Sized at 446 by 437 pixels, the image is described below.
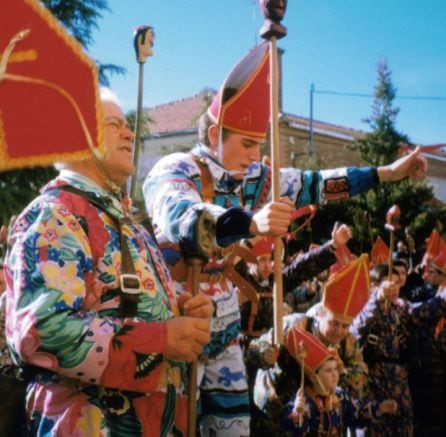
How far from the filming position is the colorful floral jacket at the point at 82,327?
1871mm

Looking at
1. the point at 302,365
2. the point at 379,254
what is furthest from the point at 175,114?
the point at 302,365

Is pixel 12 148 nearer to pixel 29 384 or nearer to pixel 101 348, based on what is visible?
pixel 101 348

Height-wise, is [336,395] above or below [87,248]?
below

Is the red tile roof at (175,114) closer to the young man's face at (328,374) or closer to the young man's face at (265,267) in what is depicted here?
the young man's face at (265,267)

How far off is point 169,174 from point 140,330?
1.00 meters

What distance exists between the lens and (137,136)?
2.75m

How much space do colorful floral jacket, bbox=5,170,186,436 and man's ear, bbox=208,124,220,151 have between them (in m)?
1.17

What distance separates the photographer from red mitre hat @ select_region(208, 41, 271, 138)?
3268 mm

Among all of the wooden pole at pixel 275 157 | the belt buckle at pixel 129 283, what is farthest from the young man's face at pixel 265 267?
the belt buckle at pixel 129 283

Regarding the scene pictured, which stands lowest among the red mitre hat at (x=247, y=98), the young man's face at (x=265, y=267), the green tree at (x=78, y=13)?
the young man's face at (x=265, y=267)

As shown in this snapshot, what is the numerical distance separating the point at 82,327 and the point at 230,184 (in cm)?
146

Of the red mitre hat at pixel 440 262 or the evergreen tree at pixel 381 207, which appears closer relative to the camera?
the red mitre hat at pixel 440 262

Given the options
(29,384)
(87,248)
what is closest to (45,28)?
(87,248)

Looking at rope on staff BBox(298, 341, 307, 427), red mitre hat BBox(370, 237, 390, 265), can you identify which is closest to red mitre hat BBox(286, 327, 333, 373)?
rope on staff BBox(298, 341, 307, 427)
